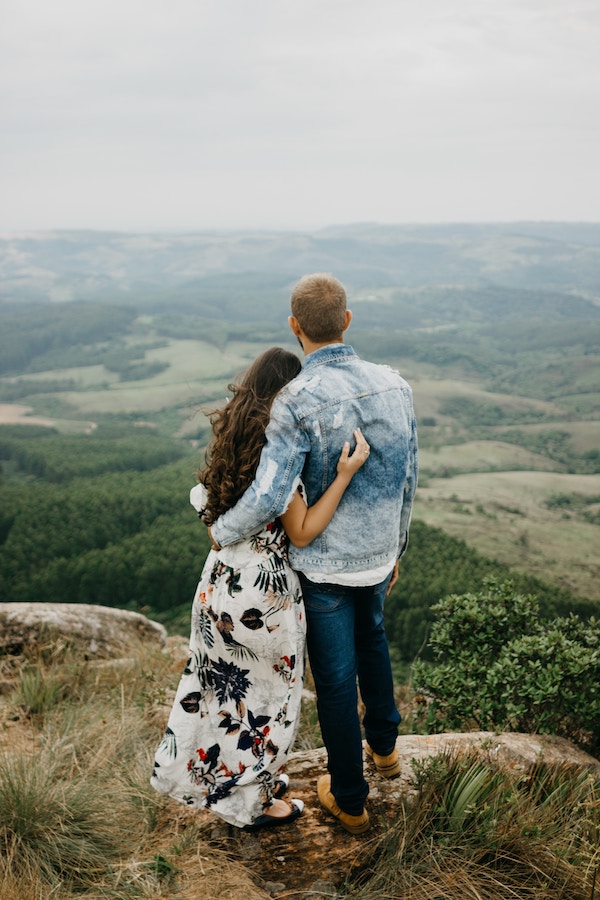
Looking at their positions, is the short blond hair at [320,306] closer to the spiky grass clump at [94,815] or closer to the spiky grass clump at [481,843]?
the spiky grass clump at [481,843]

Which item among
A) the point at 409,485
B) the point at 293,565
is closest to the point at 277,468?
the point at 293,565

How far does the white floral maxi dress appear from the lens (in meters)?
2.26

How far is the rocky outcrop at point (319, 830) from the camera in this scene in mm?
2295

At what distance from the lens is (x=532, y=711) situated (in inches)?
137

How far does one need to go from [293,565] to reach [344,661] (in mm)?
410

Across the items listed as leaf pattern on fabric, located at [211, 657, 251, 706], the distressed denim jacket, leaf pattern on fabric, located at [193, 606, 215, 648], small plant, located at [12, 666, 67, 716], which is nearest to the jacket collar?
the distressed denim jacket

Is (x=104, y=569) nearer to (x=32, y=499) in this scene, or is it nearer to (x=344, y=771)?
(x=32, y=499)

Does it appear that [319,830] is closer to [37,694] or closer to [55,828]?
[55,828]

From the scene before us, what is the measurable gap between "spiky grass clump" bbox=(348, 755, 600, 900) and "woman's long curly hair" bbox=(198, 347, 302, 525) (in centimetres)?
135

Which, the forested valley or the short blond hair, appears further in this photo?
the forested valley

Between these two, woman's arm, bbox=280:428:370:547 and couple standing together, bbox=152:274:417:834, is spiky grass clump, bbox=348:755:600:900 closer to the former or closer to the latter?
couple standing together, bbox=152:274:417:834

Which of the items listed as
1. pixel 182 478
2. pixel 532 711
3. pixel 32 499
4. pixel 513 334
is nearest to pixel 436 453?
pixel 182 478

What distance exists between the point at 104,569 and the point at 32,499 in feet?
38.1

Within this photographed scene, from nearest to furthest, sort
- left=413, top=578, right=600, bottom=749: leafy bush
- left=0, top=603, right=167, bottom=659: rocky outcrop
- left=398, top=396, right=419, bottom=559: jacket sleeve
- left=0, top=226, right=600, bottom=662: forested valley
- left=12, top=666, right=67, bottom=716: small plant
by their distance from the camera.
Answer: left=398, top=396, right=419, bottom=559: jacket sleeve < left=413, top=578, right=600, bottom=749: leafy bush < left=12, top=666, right=67, bottom=716: small plant < left=0, top=603, right=167, bottom=659: rocky outcrop < left=0, top=226, right=600, bottom=662: forested valley
